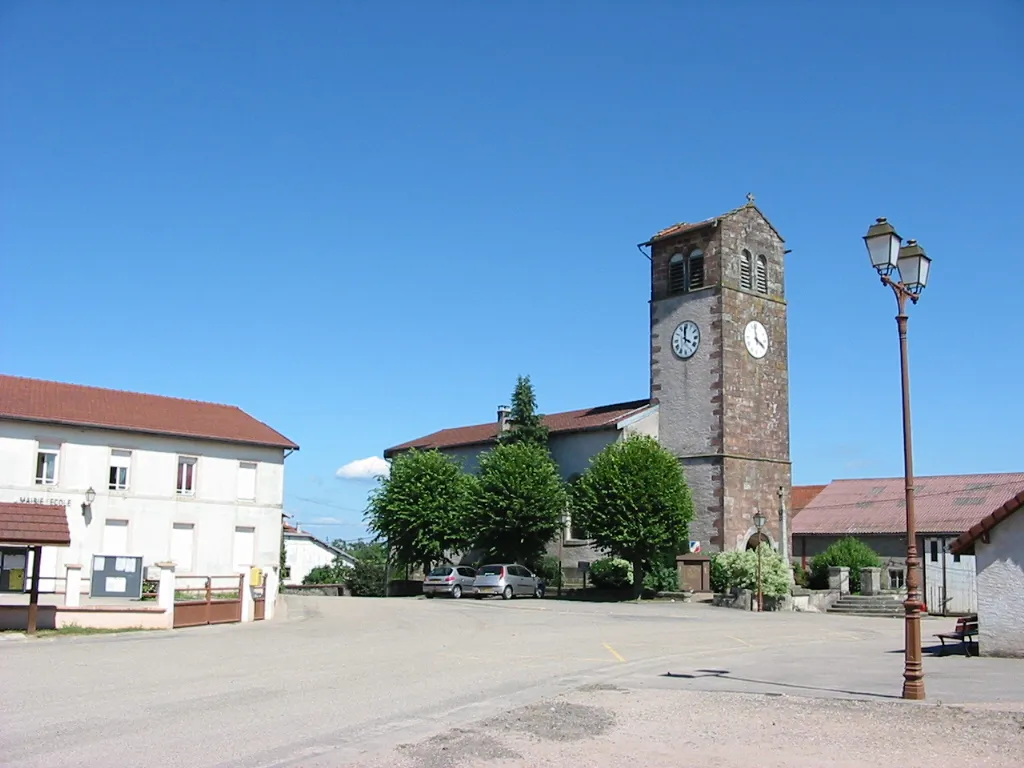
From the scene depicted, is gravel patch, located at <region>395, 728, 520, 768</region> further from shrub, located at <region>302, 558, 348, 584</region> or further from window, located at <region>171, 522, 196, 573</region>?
shrub, located at <region>302, 558, 348, 584</region>

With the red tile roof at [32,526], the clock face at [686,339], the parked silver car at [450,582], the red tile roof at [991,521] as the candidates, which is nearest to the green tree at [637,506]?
the parked silver car at [450,582]

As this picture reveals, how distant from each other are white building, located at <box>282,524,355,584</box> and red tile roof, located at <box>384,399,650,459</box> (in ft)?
52.9

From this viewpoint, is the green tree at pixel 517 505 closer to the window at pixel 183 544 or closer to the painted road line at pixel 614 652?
the window at pixel 183 544

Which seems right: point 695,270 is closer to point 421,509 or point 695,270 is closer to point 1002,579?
point 421,509

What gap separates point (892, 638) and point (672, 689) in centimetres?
1170

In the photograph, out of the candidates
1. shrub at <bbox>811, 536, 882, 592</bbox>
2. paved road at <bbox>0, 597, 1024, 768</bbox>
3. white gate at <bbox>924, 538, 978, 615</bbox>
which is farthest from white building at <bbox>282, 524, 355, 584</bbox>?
paved road at <bbox>0, 597, 1024, 768</bbox>

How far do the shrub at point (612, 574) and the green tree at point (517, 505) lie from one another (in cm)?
274

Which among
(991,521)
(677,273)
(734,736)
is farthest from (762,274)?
(734,736)

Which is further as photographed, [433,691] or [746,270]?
[746,270]

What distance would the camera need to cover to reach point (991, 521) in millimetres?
17000

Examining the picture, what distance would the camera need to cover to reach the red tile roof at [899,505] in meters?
40.5

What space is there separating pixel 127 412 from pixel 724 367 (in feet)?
77.7

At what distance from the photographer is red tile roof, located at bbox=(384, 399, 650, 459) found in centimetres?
4528

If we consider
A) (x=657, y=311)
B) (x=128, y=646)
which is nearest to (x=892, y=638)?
(x=128, y=646)
